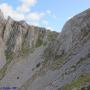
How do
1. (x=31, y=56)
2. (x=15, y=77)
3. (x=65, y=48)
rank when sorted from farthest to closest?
(x=31, y=56) < (x=15, y=77) < (x=65, y=48)

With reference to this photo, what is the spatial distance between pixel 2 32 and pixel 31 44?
781 inches

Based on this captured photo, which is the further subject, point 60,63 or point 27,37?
point 27,37

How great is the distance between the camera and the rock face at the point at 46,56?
40.3 m

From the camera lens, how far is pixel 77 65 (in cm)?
4159

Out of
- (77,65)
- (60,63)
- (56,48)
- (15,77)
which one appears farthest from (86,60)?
(15,77)

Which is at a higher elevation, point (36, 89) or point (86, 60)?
point (86, 60)

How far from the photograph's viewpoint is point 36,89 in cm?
5328

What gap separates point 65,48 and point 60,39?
742cm

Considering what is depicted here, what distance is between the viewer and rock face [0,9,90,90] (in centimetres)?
4029

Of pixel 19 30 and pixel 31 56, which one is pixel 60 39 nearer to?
pixel 31 56

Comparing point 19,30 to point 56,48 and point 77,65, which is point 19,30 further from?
point 77,65

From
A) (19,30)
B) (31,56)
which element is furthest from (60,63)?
(19,30)

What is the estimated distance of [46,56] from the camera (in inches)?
3036

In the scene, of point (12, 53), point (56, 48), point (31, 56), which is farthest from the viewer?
point (12, 53)
